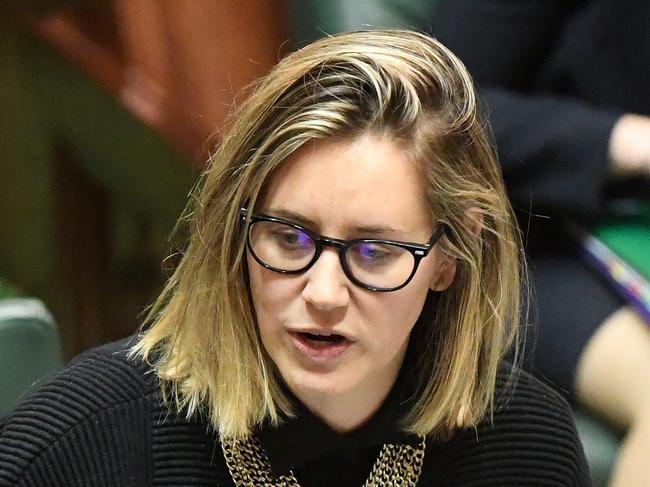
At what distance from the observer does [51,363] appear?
1067 mm

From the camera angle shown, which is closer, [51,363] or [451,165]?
[451,165]

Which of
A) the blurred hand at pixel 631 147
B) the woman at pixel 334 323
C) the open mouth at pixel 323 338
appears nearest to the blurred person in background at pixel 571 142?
the blurred hand at pixel 631 147

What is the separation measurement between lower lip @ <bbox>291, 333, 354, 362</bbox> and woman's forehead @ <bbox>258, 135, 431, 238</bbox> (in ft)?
0.32

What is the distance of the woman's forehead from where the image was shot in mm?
764

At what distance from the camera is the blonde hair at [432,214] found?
0.79 metres

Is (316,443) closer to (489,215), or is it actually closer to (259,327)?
(259,327)

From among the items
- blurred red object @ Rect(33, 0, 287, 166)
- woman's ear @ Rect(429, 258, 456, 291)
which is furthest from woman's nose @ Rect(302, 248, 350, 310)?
blurred red object @ Rect(33, 0, 287, 166)

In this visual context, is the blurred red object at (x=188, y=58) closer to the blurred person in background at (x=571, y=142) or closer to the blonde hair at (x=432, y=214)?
the blurred person in background at (x=571, y=142)

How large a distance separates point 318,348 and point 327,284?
6cm

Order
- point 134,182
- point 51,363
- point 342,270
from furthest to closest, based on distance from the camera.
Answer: point 134,182 → point 51,363 → point 342,270

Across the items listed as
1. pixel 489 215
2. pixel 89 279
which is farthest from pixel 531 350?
pixel 89 279

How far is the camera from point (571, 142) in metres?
1.13

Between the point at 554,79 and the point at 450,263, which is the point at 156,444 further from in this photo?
the point at 554,79

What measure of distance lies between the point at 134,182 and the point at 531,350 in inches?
28.1
